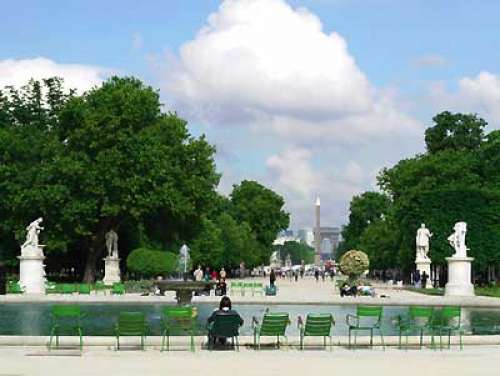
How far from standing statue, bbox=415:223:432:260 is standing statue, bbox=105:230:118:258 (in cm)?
1848

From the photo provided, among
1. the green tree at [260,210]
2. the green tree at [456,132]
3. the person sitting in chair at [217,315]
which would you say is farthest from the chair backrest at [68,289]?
the green tree at [260,210]

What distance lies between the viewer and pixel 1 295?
41062 mm

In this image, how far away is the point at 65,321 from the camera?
88.2ft

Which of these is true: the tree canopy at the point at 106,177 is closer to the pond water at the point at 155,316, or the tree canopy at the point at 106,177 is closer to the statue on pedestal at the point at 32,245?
the statue on pedestal at the point at 32,245

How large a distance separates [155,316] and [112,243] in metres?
29.8

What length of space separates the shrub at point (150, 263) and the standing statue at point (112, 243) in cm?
170

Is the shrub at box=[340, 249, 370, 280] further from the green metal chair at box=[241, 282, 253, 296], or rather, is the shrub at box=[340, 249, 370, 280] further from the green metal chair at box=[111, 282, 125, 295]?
the green metal chair at box=[111, 282, 125, 295]

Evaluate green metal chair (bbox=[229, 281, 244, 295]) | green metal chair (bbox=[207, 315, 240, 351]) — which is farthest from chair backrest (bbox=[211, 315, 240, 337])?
green metal chair (bbox=[229, 281, 244, 295])

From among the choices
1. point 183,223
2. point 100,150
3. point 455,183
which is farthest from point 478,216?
point 100,150

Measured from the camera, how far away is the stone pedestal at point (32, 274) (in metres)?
45.1

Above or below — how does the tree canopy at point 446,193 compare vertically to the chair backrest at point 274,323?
above

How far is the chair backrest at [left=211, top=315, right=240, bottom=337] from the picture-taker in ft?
62.0

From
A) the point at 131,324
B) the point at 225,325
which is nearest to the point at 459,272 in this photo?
the point at 225,325

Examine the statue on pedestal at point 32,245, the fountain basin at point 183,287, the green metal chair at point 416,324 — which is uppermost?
the statue on pedestal at point 32,245
